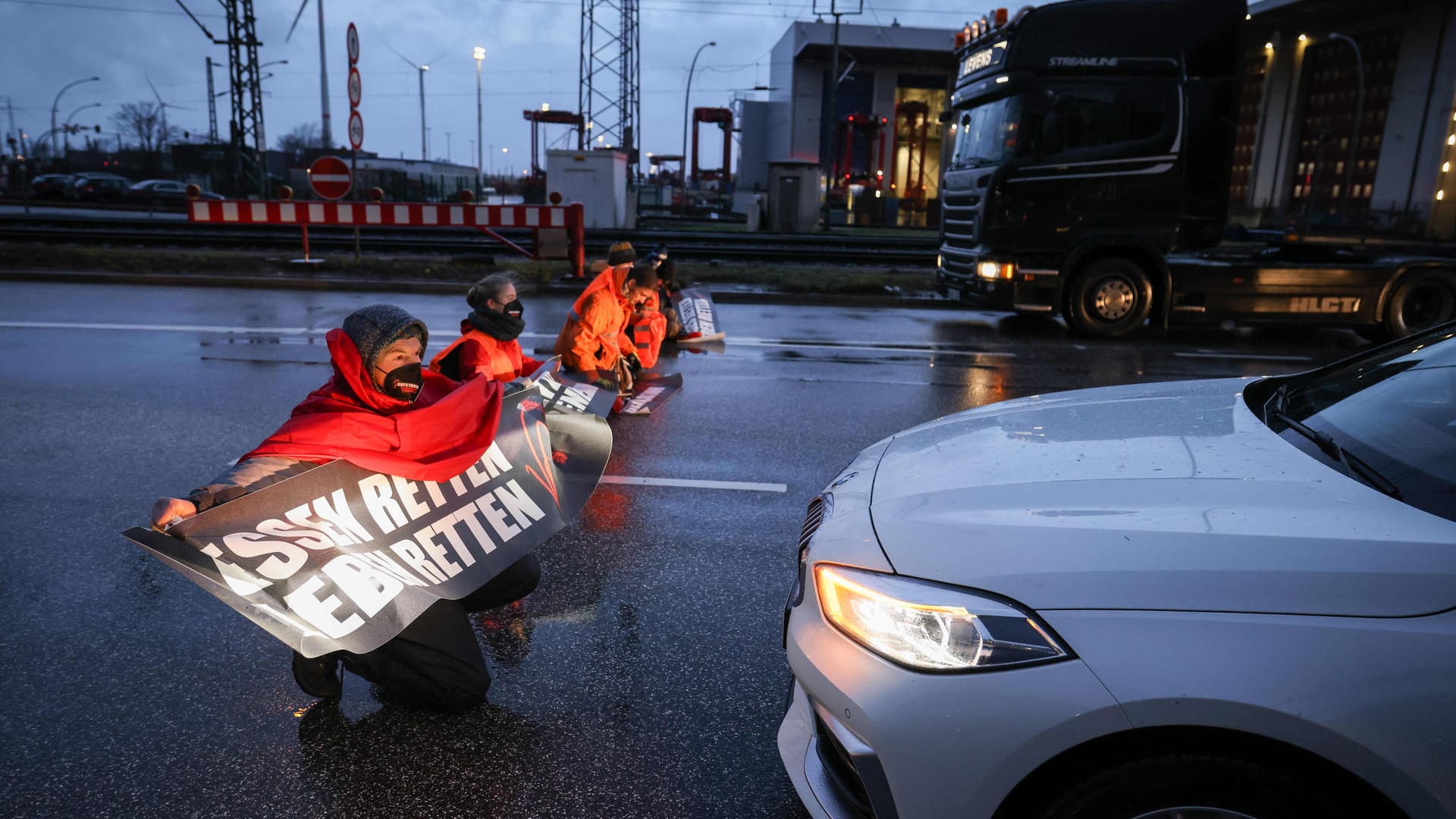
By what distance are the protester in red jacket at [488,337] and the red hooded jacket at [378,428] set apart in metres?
1.63

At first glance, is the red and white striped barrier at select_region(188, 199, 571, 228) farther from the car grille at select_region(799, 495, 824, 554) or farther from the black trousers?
the car grille at select_region(799, 495, 824, 554)

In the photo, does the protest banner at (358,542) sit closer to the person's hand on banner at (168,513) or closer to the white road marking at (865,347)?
the person's hand on banner at (168,513)

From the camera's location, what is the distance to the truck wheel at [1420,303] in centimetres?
1080

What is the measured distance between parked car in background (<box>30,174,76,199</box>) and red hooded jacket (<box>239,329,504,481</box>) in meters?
47.7

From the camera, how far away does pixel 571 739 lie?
290 cm

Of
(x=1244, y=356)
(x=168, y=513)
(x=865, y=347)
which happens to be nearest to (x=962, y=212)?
(x=865, y=347)

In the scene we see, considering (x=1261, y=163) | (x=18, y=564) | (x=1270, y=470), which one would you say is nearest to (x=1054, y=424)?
(x=1270, y=470)

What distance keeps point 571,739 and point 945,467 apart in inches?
55.7

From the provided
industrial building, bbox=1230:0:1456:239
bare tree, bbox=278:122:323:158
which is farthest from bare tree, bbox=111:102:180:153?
industrial building, bbox=1230:0:1456:239

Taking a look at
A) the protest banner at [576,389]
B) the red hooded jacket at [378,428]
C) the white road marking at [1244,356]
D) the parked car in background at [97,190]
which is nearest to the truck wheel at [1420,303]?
the white road marking at [1244,356]

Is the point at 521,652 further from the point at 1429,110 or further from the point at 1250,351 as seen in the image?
the point at 1429,110

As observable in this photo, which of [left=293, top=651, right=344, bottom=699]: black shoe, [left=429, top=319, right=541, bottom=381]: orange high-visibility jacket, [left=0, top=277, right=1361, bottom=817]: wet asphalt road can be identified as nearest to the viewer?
[left=0, top=277, right=1361, bottom=817]: wet asphalt road

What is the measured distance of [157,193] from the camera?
42438 millimetres

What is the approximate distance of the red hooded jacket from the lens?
2996 mm
